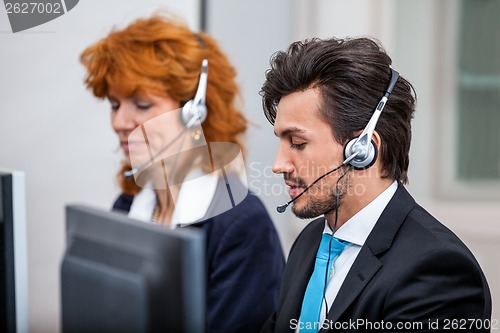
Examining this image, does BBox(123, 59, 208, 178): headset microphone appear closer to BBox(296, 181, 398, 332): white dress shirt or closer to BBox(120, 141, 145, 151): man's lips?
BBox(120, 141, 145, 151): man's lips

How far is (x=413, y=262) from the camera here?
1340 mm

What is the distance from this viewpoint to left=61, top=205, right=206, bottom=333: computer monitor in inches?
34.0

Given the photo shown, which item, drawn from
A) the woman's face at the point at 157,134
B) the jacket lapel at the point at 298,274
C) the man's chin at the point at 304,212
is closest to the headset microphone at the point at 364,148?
the man's chin at the point at 304,212

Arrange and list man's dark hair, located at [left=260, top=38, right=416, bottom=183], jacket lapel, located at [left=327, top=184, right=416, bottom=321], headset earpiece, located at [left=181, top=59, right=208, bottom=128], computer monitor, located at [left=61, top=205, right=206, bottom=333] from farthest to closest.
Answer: headset earpiece, located at [left=181, top=59, right=208, bottom=128] < man's dark hair, located at [left=260, top=38, right=416, bottom=183] < jacket lapel, located at [left=327, top=184, right=416, bottom=321] < computer monitor, located at [left=61, top=205, right=206, bottom=333]

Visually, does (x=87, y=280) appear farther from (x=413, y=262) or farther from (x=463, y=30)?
(x=463, y=30)

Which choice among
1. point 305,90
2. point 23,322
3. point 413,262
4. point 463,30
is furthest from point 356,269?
point 463,30

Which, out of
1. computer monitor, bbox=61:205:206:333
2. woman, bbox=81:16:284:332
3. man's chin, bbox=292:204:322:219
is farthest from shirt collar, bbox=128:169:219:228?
computer monitor, bbox=61:205:206:333

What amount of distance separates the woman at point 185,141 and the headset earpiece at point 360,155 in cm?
49

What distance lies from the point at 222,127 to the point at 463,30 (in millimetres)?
1166

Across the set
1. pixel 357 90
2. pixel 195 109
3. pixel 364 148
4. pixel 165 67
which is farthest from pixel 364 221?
pixel 165 67

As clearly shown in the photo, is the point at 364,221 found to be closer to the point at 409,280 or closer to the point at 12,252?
the point at 409,280

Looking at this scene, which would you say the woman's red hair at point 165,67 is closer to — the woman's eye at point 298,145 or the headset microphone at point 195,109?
the headset microphone at point 195,109

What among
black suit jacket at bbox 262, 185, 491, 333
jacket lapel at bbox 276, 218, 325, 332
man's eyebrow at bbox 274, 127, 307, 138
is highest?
man's eyebrow at bbox 274, 127, 307, 138

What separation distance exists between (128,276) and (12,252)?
0.44 meters
